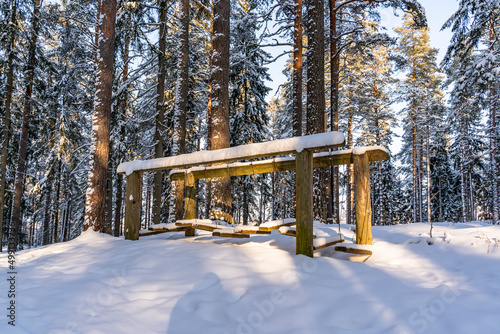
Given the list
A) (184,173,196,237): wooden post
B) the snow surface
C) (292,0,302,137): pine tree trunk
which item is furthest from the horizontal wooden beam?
(292,0,302,137): pine tree trunk

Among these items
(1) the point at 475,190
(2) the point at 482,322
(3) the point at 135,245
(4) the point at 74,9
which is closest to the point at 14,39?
(4) the point at 74,9

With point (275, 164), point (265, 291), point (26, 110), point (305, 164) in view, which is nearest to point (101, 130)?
point (275, 164)

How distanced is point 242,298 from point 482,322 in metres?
2.27

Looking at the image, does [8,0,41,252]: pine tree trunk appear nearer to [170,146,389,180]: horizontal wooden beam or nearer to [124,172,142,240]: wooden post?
[124,172,142,240]: wooden post

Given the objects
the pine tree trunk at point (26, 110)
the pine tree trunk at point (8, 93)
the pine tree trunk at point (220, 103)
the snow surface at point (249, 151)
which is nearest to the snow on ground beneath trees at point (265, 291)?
the snow surface at point (249, 151)

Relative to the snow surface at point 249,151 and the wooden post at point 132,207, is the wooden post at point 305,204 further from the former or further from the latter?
the wooden post at point 132,207

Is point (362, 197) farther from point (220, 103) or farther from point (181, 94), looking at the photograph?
point (181, 94)

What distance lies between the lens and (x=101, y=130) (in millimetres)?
7426

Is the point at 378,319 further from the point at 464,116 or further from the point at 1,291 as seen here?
the point at 464,116

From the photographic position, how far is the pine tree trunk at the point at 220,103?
6.88 meters

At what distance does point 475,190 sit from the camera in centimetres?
2647

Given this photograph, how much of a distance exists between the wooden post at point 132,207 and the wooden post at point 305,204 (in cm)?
392

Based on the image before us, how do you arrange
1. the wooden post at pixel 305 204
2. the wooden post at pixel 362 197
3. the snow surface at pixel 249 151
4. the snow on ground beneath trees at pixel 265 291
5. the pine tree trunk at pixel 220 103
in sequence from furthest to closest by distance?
1. the pine tree trunk at pixel 220 103
2. the wooden post at pixel 362 197
3. the wooden post at pixel 305 204
4. the snow surface at pixel 249 151
5. the snow on ground beneath trees at pixel 265 291

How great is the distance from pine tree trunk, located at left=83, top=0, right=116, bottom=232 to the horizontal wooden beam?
2094 millimetres
